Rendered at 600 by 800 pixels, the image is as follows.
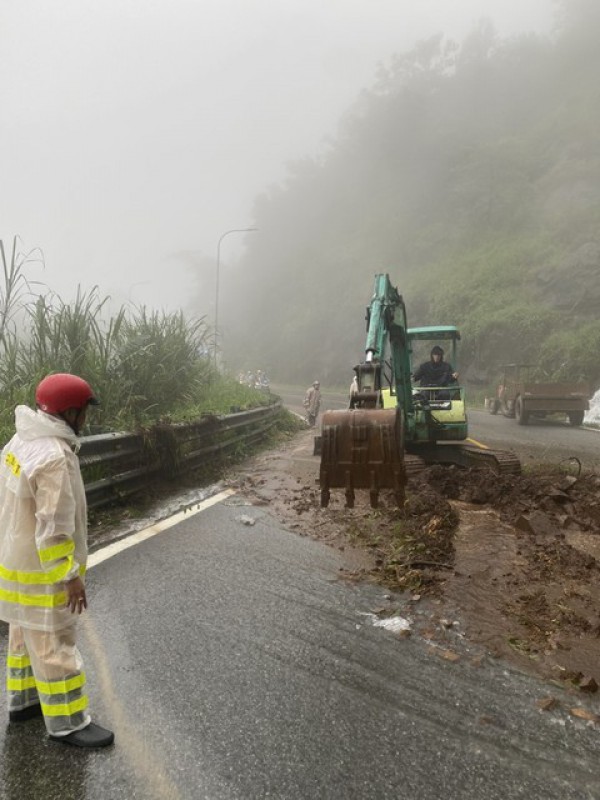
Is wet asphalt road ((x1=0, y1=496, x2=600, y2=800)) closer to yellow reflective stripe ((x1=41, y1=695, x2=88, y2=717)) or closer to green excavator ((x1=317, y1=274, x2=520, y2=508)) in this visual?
yellow reflective stripe ((x1=41, y1=695, x2=88, y2=717))

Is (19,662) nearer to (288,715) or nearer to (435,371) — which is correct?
(288,715)

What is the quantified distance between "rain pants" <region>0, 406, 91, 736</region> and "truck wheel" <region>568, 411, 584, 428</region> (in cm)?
1848

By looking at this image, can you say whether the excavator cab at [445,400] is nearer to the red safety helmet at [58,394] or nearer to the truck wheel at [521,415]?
the red safety helmet at [58,394]

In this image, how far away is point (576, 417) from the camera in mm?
18688

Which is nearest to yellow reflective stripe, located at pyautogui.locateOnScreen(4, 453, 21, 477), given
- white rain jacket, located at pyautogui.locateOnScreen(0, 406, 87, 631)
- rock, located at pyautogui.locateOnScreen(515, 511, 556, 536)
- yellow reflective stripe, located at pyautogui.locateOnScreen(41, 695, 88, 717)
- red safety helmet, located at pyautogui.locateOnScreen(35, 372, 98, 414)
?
white rain jacket, located at pyautogui.locateOnScreen(0, 406, 87, 631)

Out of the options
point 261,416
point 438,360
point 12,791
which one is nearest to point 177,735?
point 12,791

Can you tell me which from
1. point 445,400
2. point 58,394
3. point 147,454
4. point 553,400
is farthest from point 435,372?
point 553,400

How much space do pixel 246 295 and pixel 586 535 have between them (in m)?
69.3

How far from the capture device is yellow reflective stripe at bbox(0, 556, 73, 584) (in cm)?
263

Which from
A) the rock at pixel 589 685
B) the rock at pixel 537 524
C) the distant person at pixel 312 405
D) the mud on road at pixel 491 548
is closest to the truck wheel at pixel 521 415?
the distant person at pixel 312 405

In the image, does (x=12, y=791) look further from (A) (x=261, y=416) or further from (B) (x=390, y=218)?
(B) (x=390, y=218)

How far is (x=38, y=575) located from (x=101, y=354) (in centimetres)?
616

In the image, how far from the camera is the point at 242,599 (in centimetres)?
414

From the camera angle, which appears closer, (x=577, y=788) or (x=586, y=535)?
(x=577, y=788)
